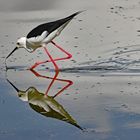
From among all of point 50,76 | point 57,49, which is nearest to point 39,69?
point 50,76

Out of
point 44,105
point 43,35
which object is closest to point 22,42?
point 43,35

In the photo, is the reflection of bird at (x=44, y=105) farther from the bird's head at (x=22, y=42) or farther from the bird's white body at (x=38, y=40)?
the bird's head at (x=22, y=42)

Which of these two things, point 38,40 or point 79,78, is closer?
point 79,78

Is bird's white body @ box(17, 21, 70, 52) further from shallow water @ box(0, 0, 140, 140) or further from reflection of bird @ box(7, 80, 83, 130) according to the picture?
reflection of bird @ box(7, 80, 83, 130)

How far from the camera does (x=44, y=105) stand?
6676 millimetres

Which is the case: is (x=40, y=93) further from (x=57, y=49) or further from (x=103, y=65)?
(x=57, y=49)

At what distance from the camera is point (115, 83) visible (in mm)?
7457

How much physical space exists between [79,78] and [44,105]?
113 cm

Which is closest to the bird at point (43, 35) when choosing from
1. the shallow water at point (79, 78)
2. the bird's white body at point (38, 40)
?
the bird's white body at point (38, 40)

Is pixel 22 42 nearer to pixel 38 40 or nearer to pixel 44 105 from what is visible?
pixel 38 40

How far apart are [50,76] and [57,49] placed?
141 cm

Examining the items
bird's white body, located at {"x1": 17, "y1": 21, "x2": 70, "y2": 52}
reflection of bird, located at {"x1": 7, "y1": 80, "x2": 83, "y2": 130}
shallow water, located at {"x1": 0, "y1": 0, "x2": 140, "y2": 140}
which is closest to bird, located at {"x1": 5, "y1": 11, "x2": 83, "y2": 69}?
bird's white body, located at {"x1": 17, "y1": 21, "x2": 70, "y2": 52}

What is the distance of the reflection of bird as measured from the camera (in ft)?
20.5

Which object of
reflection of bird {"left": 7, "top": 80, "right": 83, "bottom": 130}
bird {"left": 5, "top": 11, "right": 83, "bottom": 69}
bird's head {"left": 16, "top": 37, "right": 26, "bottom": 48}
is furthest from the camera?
bird's head {"left": 16, "top": 37, "right": 26, "bottom": 48}
